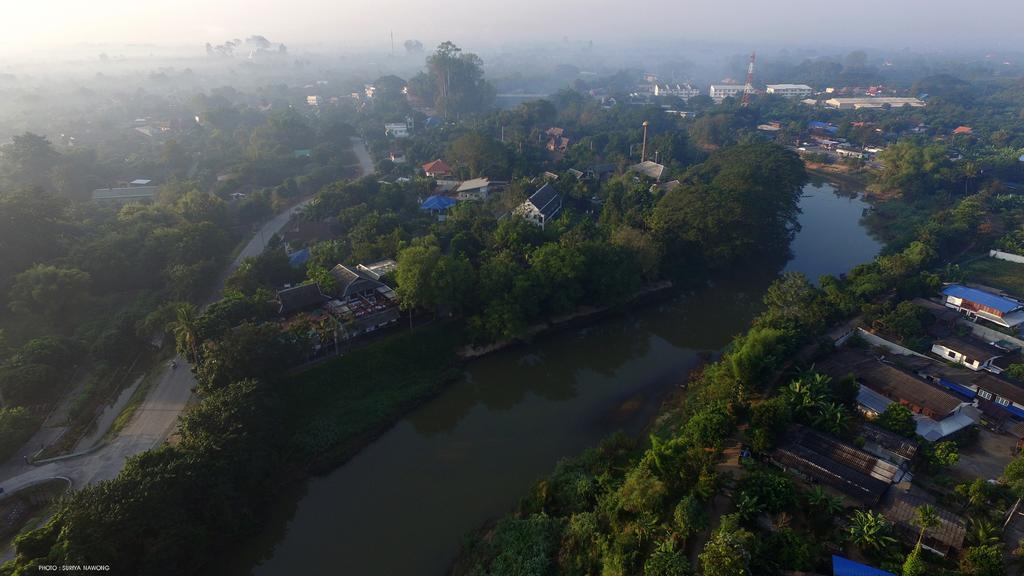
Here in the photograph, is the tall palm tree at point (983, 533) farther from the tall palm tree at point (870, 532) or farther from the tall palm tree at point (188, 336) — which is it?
the tall palm tree at point (188, 336)

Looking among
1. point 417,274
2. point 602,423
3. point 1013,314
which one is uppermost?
point 417,274

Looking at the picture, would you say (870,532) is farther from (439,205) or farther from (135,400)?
(439,205)

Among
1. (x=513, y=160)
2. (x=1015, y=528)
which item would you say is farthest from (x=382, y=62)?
(x=1015, y=528)

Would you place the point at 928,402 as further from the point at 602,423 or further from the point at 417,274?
the point at 417,274

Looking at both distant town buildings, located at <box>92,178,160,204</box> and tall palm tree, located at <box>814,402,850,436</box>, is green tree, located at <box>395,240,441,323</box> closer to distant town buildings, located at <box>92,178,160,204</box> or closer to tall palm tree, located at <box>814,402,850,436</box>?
tall palm tree, located at <box>814,402,850,436</box>

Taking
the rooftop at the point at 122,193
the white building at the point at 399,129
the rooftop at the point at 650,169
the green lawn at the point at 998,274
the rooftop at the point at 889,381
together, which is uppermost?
the white building at the point at 399,129

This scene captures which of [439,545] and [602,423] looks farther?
[602,423]

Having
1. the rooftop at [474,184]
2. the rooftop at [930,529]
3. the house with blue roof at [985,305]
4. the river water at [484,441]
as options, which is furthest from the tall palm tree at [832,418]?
the rooftop at [474,184]
